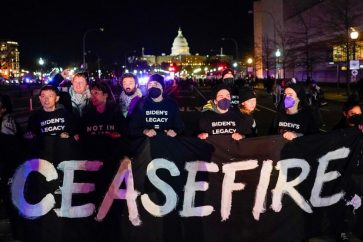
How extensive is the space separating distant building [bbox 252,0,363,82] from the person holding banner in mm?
33427

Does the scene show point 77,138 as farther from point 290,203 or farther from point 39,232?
point 290,203

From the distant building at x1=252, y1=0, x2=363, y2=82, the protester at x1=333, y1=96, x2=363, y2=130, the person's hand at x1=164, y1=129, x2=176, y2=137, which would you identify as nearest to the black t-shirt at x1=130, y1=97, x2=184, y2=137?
the person's hand at x1=164, y1=129, x2=176, y2=137

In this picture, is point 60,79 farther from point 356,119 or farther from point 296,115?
point 356,119

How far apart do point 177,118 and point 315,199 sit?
1.83m

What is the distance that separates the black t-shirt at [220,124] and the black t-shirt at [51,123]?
1.55m

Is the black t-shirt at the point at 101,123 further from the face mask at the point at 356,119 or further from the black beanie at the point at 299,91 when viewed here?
the face mask at the point at 356,119

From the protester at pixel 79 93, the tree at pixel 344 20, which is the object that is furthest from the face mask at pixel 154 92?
the tree at pixel 344 20

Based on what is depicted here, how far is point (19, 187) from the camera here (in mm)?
5480

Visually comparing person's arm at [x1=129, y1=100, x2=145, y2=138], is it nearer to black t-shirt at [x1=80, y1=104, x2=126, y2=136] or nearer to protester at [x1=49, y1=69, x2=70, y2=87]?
black t-shirt at [x1=80, y1=104, x2=126, y2=136]

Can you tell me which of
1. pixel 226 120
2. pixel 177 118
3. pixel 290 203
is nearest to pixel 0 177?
pixel 177 118

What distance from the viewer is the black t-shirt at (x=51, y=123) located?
606 centimetres

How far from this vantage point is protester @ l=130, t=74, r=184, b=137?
6062 mm

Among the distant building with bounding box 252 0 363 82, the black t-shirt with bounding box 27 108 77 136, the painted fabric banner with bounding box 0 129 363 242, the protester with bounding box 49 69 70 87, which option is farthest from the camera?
the distant building with bounding box 252 0 363 82

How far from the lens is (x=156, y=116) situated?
610 cm
